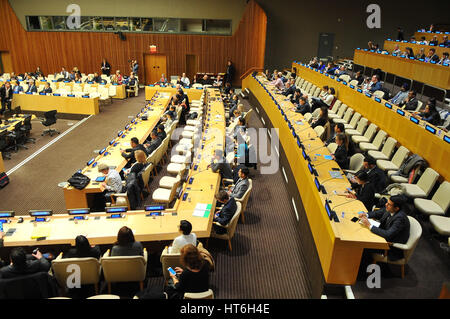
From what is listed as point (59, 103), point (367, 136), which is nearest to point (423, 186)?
point (367, 136)

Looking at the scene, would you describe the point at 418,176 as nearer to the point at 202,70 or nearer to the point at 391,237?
the point at 391,237

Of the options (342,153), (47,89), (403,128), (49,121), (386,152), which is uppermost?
(403,128)

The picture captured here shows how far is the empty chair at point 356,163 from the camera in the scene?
665 centimetres

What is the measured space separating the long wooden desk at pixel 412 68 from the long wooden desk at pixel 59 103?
1124cm

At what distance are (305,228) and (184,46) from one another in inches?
601

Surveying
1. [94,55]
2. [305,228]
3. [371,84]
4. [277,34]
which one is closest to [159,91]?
[94,55]

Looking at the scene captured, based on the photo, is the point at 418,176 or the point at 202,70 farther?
the point at 202,70

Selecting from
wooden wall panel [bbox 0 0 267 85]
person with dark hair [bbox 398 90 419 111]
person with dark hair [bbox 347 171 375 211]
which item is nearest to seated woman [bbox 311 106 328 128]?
person with dark hair [bbox 398 90 419 111]

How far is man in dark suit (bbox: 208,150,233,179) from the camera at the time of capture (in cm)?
683

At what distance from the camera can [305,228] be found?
5.52 meters

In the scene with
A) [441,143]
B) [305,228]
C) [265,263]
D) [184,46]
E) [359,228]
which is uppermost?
[184,46]

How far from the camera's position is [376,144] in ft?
25.8

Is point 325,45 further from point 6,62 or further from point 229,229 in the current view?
point 6,62

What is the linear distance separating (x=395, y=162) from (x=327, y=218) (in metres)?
3.39
